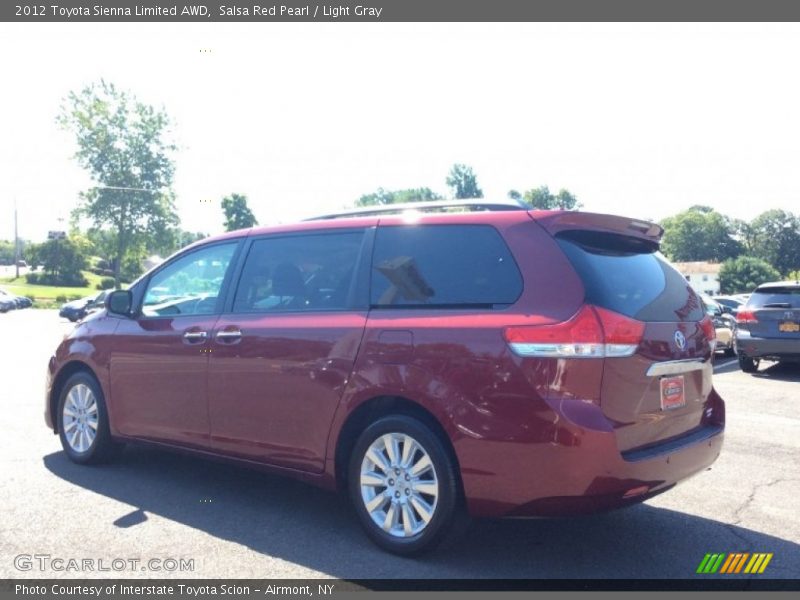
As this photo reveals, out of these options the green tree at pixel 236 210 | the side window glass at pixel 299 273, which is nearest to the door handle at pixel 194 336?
the side window glass at pixel 299 273

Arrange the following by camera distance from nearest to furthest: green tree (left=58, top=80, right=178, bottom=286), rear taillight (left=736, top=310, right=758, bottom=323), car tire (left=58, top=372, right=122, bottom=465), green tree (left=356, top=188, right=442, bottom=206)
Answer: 1. car tire (left=58, top=372, right=122, bottom=465)
2. rear taillight (left=736, top=310, right=758, bottom=323)
3. green tree (left=58, top=80, right=178, bottom=286)
4. green tree (left=356, top=188, right=442, bottom=206)

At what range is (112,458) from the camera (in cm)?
614

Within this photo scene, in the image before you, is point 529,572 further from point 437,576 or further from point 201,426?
point 201,426

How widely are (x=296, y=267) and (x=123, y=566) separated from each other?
2.08 metres

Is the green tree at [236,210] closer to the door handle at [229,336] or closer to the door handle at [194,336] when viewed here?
the door handle at [194,336]

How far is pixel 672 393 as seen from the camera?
4.13 meters

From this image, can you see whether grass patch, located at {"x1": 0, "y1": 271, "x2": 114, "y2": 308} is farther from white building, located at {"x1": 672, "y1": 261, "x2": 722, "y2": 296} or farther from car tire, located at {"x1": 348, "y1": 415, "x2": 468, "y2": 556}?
white building, located at {"x1": 672, "y1": 261, "x2": 722, "y2": 296}

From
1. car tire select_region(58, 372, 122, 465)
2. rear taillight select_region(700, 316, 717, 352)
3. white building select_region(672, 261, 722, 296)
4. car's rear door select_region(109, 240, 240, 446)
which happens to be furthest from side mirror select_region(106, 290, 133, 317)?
white building select_region(672, 261, 722, 296)

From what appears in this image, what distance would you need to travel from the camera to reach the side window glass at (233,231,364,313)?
4742 mm

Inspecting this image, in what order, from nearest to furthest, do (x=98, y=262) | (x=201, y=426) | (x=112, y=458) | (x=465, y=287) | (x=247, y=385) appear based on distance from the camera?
(x=465, y=287), (x=247, y=385), (x=201, y=426), (x=112, y=458), (x=98, y=262)

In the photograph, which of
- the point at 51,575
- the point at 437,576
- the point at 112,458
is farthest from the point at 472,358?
the point at 112,458

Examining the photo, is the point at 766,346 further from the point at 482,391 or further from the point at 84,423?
the point at 84,423

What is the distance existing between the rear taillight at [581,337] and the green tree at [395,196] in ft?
286

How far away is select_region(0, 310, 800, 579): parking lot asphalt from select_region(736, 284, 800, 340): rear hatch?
6542 millimetres
